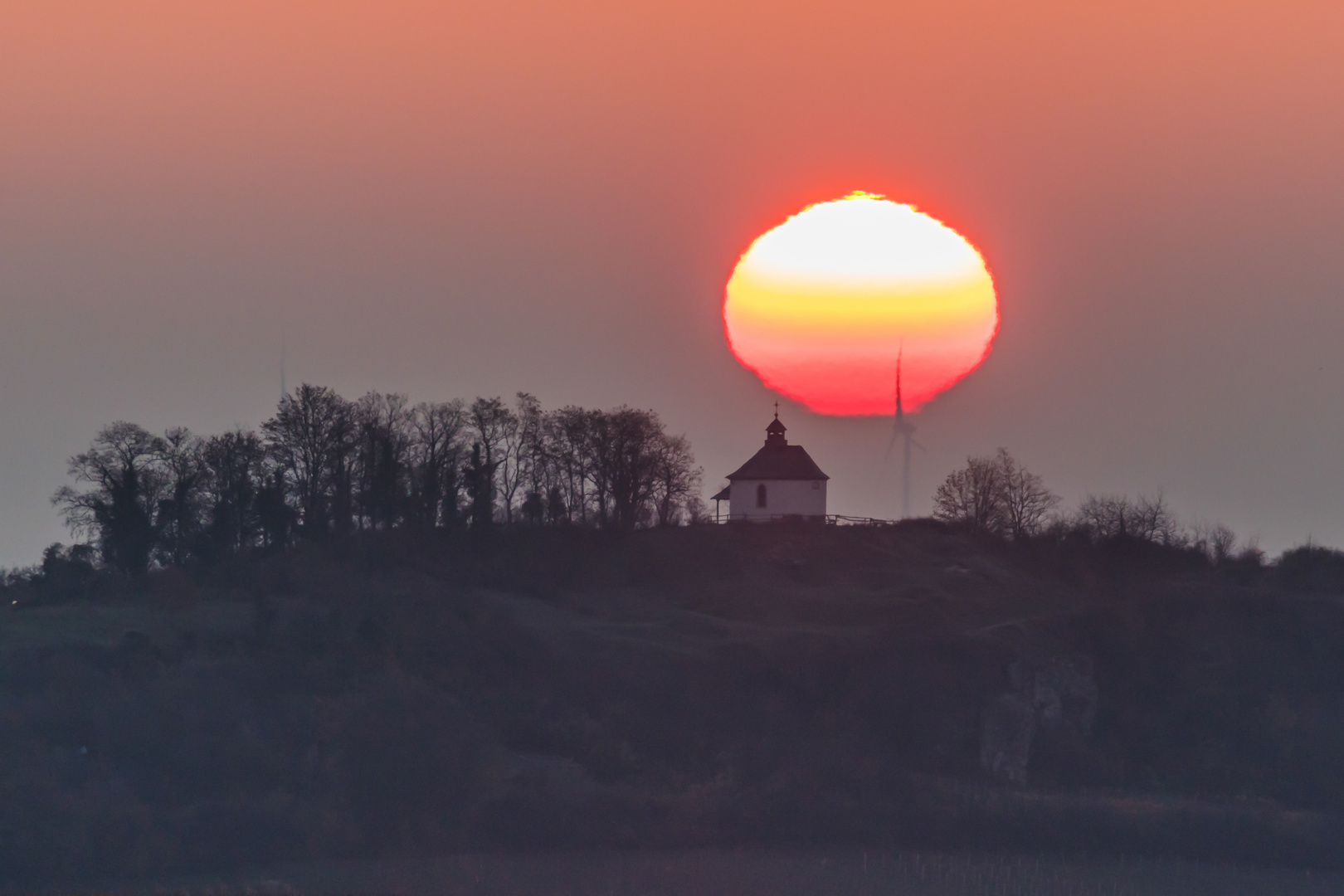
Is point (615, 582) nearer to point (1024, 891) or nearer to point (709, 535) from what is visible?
point (709, 535)

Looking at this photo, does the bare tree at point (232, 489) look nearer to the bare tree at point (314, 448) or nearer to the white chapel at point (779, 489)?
the bare tree at point (314, 448)

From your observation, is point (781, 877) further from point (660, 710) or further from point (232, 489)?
point (232, 489)

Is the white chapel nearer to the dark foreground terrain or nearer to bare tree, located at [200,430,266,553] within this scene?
the dark foreground terrain

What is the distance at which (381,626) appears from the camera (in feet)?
215

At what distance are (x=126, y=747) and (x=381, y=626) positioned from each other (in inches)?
519

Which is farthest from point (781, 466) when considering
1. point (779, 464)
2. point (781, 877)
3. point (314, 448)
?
point (781, 877)

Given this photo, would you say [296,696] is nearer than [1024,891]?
No

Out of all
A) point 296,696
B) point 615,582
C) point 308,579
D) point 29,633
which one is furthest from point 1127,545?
point 29,633

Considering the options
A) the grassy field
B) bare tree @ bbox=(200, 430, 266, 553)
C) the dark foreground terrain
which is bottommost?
the grassy field

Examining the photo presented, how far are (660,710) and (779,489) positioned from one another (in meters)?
31.6

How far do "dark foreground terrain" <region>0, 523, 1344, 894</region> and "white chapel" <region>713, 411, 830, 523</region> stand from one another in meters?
6.24

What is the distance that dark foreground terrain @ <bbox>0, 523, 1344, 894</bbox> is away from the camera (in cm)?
5119

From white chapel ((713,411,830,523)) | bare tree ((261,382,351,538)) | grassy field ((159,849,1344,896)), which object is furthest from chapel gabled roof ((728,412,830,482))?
Answer: grassy field ((159,849,1344,896))

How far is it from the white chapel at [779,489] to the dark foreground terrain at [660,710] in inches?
246
